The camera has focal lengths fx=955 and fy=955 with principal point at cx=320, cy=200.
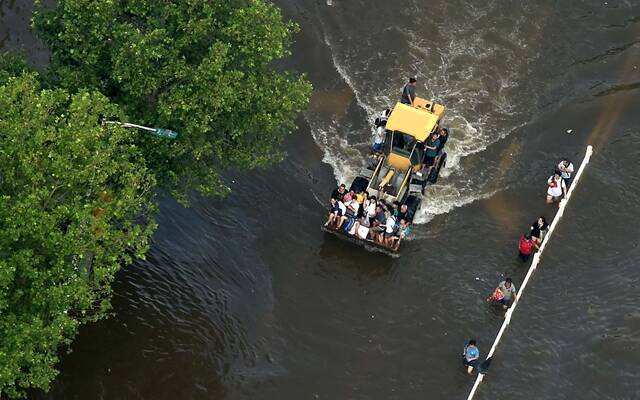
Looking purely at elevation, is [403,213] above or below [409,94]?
below

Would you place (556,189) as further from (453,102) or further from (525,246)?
(453,102)

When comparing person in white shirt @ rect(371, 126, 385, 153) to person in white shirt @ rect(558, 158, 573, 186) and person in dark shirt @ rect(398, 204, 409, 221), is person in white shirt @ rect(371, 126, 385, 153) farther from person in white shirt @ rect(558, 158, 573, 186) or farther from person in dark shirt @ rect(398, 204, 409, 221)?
person in white shirt @ rect(558, 158, 573, 186)

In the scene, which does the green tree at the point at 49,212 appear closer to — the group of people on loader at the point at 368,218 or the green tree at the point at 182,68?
the green tree at the point at 182,68

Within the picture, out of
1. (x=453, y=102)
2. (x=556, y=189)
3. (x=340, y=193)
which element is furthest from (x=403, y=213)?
(x=453, y=102)

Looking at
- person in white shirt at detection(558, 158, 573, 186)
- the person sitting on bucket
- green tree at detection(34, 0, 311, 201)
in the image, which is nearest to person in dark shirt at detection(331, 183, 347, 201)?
green tree at detection(34, 0, 311, 201)

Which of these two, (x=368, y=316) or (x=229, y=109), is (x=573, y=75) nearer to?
(x=368, y=316)

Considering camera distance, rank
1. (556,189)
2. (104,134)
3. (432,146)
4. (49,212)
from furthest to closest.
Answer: (556,189), (432,146), (104,134), (49,212)

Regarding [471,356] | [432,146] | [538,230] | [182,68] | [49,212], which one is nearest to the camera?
[49,212]
